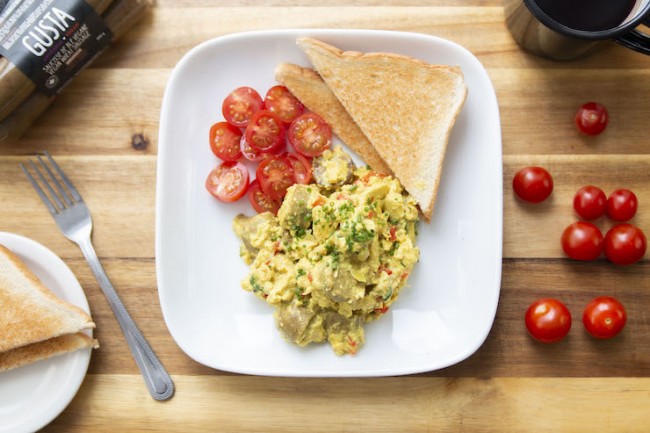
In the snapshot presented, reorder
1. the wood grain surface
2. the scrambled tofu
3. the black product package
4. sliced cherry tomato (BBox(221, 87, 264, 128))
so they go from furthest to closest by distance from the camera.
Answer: the wood grain surface < sliced cherry tomato (BBox(221, 87, 264, 128)) < the black product package < the scrambled tofu

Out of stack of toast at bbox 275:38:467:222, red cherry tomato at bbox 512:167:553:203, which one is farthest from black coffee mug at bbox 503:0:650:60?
red cherry tomato at bbox 512:167:553:203

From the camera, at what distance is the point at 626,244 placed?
257cm

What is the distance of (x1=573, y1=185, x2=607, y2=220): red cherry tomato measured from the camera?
8.50 ft

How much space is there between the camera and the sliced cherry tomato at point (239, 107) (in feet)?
8.36

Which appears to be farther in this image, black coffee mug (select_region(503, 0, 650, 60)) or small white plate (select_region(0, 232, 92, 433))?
small white plate (select_region(0, 232, 92, 433))

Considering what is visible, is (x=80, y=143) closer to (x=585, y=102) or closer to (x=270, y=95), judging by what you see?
(x=270, y=95)

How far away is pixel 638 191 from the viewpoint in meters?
2.70

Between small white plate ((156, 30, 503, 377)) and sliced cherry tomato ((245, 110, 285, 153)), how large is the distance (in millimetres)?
191

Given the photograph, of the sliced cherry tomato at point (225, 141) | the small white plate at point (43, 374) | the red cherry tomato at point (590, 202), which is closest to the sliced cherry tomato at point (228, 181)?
the sliced cherry tomato at point (225, 141)

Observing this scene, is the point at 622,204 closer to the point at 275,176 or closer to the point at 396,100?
the point at 396,100

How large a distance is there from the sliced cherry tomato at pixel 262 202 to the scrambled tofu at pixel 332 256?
6cm

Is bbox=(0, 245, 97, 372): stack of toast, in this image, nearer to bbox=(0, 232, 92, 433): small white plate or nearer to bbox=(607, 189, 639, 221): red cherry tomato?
bbox=(0, 232, 92, 433): small white plate

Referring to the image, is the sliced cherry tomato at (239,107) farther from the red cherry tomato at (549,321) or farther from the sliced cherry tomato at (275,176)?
the red cherry tomato at (549,321)

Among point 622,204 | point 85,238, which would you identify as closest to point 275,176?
point 85,238
